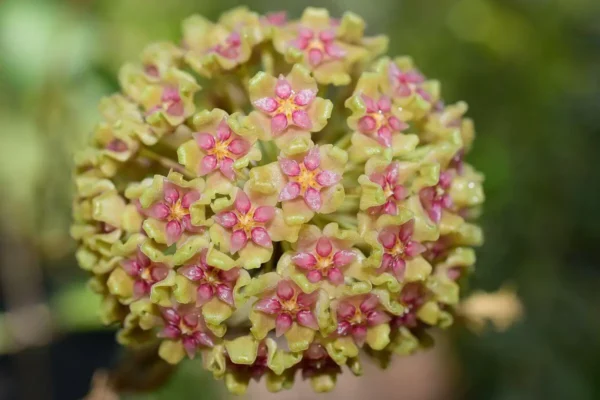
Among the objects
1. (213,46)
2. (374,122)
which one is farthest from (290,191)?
(213,46)

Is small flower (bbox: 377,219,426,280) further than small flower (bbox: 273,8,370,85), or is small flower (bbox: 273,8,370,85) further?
small flower (bbox: 273,8,370,85)

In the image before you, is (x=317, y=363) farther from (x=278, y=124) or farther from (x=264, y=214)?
(x=278, y=124)

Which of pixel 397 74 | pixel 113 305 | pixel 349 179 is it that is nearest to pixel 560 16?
pixel 397 74

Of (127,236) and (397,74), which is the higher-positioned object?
(397,74)

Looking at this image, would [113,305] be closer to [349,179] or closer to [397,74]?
[349,179]

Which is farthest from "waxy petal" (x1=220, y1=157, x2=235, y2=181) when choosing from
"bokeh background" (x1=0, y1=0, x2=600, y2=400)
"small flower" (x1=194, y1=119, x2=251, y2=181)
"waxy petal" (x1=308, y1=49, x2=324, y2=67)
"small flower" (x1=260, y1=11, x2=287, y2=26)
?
"bokeh background" (x1=0, y1=0, x2=600, y2=400)

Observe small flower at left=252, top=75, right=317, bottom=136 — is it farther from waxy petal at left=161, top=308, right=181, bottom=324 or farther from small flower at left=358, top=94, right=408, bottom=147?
waxy petal at left=161, top=308, right=181, bottom=324
